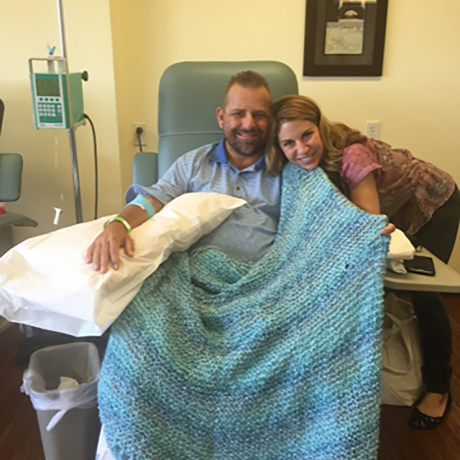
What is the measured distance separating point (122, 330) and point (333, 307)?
495mm

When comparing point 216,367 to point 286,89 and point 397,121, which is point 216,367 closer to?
point 286,89

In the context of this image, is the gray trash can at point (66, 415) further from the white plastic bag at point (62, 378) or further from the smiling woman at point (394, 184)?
the smiling woman at point (394, 184)

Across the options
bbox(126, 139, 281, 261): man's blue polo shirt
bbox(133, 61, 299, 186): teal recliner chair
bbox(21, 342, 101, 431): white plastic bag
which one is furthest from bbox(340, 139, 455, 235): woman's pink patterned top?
bbox(21, 342, 101, 431): white plastic bag

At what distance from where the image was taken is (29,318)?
1067 mm

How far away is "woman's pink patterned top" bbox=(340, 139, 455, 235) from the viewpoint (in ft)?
4.55

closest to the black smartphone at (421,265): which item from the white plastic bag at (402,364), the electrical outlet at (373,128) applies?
the white plastic bag at (402,364)

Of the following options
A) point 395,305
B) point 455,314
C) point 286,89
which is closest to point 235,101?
point 286,89

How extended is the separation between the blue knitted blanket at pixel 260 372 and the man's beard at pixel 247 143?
0.51 meters

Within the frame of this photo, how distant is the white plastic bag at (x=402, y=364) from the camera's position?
5.19ft

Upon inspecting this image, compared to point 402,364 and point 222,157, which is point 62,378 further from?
point 402,364

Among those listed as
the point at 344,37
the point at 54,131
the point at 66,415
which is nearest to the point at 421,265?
the point at 66,415

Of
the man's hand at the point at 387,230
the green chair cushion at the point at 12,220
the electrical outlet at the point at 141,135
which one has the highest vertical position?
the electrical outlet at the point at 141,135

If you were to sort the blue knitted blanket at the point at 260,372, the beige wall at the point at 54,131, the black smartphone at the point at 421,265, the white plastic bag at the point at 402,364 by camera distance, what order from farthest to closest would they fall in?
the beige wall at the point at 54,131 → the white plastic bag at the point at 402,364 → the black smartphone at the point at 421,265 → the blue knitted blanket at the point at 260,372

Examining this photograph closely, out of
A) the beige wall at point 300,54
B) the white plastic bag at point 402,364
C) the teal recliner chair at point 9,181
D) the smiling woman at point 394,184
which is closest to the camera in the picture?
the smiling woman at point 394,184
